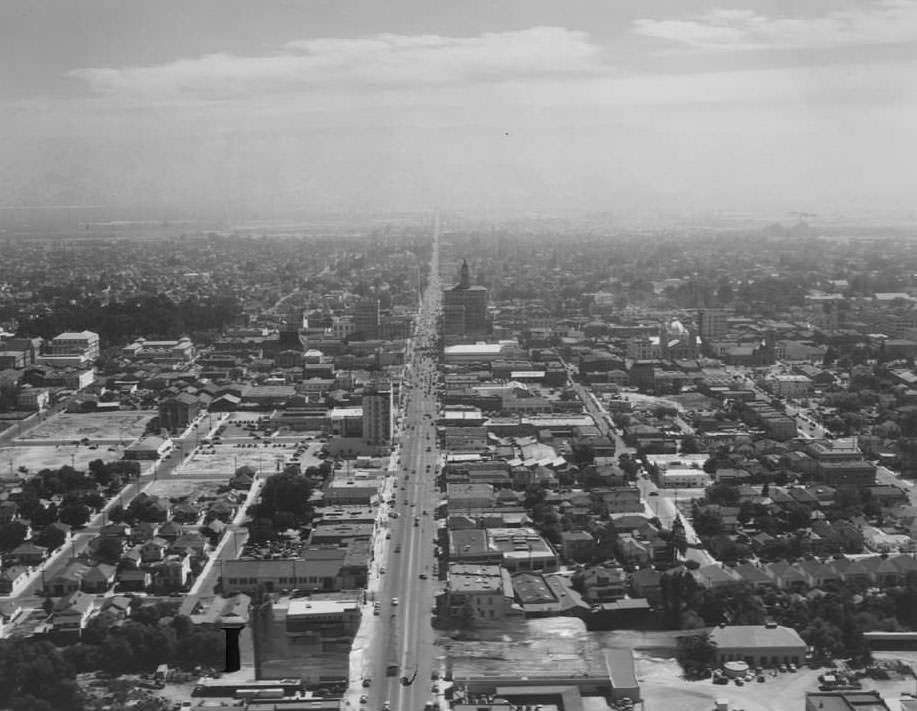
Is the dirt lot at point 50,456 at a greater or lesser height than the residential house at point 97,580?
lesser

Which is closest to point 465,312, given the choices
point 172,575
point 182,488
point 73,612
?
point 182,488

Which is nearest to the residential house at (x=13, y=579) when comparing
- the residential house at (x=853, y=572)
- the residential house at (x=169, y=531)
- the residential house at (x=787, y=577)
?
the residential house at (x=169, y=531)

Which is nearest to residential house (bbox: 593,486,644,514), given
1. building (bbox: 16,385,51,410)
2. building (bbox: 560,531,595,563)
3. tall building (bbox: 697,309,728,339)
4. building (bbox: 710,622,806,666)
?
building (bbox: 560,531,595,563)

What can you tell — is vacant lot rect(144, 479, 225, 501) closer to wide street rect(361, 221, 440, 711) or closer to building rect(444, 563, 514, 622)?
wide street rect(361, 221, 440, 711)

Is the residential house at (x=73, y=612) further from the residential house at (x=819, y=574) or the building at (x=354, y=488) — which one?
the residential house at (x=819, y=574)

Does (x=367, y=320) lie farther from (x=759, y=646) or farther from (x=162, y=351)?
(x=759, y=646)

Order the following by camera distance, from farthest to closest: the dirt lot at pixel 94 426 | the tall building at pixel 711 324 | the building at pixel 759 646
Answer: the tall building at pixel 711 324 → the dirt lot at pixel 94 426 → the building at pixel 759 646
